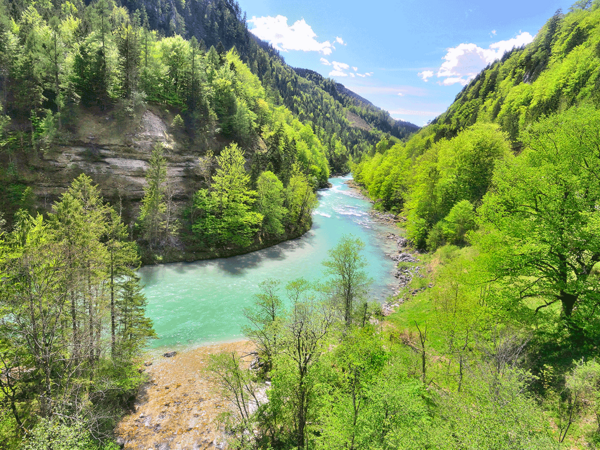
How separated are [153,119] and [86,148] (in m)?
10.2

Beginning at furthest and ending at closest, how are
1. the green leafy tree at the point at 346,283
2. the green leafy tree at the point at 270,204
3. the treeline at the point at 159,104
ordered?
the green leafy tree at the point at 270,204
the treeline at the point at 159,104
the green leafy tree at the point at 346,283

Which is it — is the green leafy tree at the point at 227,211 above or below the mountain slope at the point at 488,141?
below

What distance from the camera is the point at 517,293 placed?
1309 cm

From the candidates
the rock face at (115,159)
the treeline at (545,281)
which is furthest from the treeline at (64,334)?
the rock face at (115,159)

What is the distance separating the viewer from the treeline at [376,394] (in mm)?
7340

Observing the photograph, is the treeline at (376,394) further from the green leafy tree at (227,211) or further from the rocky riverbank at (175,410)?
the green leafy tree at (227,211)

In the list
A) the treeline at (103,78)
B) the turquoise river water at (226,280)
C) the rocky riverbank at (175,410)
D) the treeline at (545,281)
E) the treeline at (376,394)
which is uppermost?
the treeline at (103,78)

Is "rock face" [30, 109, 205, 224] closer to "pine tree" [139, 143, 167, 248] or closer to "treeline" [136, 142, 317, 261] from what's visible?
"treeline" [136, 142, 317, 261]

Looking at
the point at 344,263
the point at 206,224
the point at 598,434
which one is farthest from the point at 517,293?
the point at 206,224

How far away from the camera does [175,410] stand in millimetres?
15391

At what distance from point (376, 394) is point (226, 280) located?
23553 mm

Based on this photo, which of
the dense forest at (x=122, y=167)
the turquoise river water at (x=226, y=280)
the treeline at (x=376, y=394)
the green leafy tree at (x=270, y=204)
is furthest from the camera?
the green leafy tree at (x=270, y=204)

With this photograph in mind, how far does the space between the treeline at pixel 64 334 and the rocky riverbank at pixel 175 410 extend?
1.07 m

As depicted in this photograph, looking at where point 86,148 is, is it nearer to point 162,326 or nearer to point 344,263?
point 162,326
